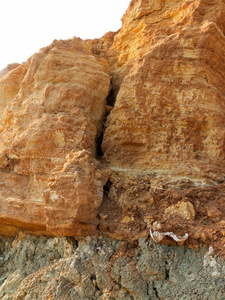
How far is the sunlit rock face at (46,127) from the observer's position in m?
4.89

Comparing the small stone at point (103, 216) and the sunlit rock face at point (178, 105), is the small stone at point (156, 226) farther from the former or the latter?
the sunlit rock face at point (178, 105)

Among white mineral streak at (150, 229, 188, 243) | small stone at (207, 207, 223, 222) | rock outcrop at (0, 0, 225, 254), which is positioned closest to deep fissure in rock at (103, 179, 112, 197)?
rock outcrop at (0, 0, 225, 254)

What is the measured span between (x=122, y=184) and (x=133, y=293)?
220cm

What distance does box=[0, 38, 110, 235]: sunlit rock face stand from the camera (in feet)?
16.0

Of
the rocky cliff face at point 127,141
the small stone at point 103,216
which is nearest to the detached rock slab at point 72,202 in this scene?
the rocky cliff face at point 127,141

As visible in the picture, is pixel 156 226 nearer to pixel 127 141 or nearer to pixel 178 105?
pixel 127 141

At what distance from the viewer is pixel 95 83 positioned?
658 centimetres

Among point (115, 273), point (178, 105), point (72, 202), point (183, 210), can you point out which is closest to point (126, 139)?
point (178, 105)

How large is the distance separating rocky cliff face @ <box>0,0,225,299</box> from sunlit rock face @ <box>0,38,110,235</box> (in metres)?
0.02

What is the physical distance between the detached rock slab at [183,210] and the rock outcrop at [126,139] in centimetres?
2

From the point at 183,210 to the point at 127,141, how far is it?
2.30m

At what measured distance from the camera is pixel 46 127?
5480mm

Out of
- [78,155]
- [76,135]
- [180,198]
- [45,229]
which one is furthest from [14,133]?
[180,198]

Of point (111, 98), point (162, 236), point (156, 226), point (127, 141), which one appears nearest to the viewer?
point (162, 236)
